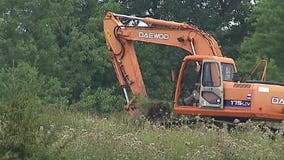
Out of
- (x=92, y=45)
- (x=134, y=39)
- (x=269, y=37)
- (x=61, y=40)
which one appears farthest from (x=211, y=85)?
(x=61, y=40)

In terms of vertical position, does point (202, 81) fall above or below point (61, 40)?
above

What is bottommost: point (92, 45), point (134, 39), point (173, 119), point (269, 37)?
point (173, 119)

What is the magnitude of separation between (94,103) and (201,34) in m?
18.8

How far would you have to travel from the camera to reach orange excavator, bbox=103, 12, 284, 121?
727 inches

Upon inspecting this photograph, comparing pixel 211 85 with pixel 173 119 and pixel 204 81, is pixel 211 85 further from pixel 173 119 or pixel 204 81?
pixel 173 119

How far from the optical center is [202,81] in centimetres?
1922

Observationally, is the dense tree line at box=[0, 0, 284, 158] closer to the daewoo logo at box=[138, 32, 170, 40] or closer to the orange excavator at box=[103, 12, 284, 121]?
the orange excavator at box=[103, 12, 284, 121]

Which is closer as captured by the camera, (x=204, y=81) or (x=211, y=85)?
(x=211, y=85)

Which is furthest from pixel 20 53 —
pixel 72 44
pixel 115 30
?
pixel 115 30

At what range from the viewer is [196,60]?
63.9 feet

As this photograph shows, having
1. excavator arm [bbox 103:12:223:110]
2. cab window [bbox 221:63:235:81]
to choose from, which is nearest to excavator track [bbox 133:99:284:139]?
cab window [bbox 221:63:235:81]

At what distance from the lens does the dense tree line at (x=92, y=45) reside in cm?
3831

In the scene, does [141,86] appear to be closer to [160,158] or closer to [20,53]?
[160,158]

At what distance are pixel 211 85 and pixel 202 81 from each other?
0.32m
